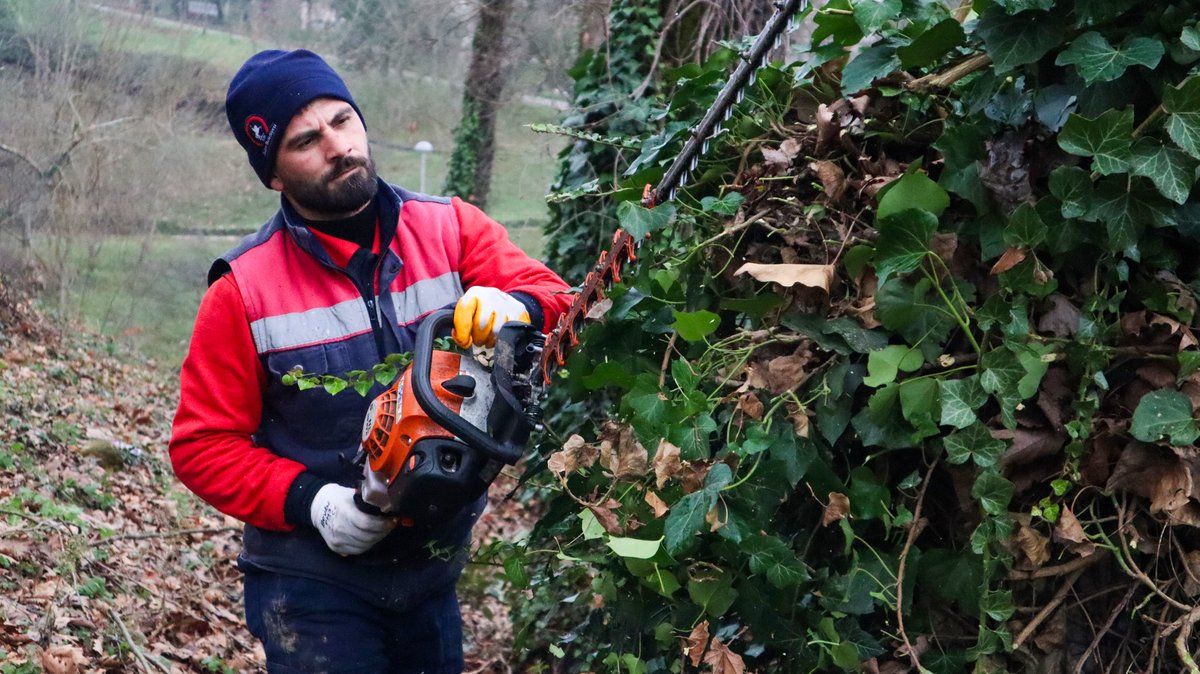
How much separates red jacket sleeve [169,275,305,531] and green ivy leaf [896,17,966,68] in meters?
1.82

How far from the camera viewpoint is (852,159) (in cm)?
194

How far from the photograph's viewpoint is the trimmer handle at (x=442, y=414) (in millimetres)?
2449

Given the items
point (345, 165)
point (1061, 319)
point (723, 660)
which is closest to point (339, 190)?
point (345, 165)

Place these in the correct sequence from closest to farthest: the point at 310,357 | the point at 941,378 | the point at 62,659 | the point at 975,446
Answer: the point at 975,446
the point at 941,378
the point at 310,357
the point at 62,659

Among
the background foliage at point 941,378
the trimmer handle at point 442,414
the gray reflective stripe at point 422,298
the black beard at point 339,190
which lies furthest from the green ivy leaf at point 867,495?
the black beard at point 339,190

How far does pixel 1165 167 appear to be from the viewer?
4.84 ft

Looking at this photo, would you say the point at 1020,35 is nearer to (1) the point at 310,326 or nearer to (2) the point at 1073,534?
(2) the point at 1073,534

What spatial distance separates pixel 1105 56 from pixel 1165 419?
19.6 inches

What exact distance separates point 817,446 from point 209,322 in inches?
67.2

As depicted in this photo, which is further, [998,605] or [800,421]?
[800,421]

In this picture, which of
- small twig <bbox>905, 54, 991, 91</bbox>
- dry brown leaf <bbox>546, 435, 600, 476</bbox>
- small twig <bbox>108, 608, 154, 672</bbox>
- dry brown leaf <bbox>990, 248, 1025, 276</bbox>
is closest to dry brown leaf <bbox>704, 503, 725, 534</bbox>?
dry brown leaf <bbox>546, 435, 600, 476</bbox>

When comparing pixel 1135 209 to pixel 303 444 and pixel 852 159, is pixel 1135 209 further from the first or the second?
pixel 303 444

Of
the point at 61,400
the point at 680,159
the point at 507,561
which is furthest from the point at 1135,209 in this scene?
the point at 61,400

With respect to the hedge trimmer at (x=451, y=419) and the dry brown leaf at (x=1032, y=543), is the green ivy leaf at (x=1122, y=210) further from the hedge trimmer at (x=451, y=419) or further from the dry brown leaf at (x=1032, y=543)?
the hedge trimmer at (x=451, y=419)
